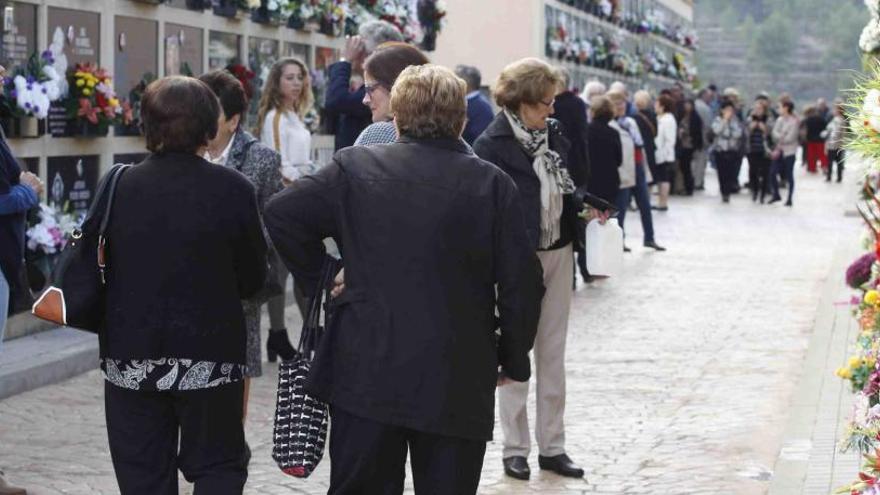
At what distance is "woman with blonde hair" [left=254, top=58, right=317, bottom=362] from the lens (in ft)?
34.2

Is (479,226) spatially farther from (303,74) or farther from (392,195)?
(303,74)

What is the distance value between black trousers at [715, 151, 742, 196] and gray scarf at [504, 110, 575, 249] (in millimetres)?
22842

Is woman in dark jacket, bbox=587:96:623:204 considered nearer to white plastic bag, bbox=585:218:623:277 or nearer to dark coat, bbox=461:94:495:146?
dark coat, bbox=461:94:495:146

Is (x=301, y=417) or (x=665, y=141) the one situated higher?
(x=301, y=417)

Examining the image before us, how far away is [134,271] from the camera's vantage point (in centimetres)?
539

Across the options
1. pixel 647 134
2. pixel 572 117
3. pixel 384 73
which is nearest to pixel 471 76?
pixel 572 117

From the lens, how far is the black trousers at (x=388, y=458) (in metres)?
4.83

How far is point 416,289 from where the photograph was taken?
479 centimetres

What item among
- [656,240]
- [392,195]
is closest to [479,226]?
[392,195]

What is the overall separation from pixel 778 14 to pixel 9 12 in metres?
110

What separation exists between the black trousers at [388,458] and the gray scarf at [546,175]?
267cm

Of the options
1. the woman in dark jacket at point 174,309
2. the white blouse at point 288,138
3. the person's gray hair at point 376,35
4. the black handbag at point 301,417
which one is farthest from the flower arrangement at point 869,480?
the white blouse at point 288,138

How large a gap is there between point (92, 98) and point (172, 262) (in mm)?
7107

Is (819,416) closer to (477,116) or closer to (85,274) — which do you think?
(477,116)
